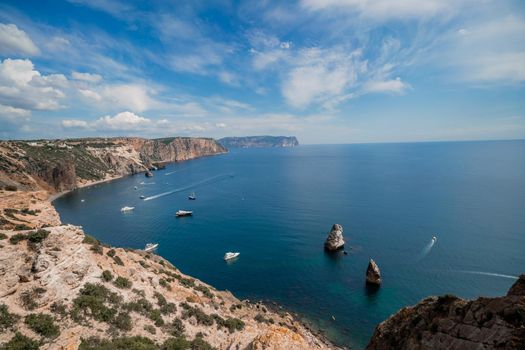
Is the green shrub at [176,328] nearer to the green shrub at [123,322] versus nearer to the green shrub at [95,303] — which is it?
the green shrub at [123,322]

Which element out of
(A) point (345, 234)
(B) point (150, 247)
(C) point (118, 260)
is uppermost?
(C) point (118, 260)

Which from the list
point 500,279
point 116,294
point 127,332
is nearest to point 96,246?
point 116,294

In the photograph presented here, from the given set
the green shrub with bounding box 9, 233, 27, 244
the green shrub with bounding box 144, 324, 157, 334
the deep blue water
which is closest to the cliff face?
the deep blue water

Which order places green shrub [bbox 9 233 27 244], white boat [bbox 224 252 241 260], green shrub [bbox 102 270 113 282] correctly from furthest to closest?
white boat [bbox 224 252 241 260]
green shrub [bbox 102 270 113 282]
green shrub [bbox 9 233 27 244]

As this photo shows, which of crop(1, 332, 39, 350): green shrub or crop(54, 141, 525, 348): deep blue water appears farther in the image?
crop(54, 141, 525, 348): deep blue water

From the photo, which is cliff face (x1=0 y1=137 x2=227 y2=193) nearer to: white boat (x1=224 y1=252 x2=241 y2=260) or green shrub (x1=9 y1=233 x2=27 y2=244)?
white boat (x1=224 y1=252 x2=241 y2=260)

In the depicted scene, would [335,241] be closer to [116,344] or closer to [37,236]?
[116,344]

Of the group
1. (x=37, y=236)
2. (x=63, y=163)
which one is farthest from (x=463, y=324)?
(x=63, y=163)
